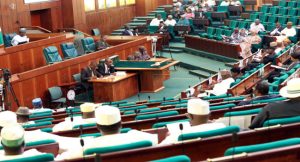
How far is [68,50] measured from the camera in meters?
13.8

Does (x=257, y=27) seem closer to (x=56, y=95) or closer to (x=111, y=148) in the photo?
(x=56, y=95)

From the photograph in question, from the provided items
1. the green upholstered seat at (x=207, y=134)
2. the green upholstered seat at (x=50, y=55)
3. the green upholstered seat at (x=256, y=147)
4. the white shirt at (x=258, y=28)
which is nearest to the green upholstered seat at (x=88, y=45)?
the green upholstered seat at (x=50, y=55)

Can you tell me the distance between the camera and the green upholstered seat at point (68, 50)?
13.7 m

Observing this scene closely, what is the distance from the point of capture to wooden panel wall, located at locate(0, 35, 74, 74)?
12375 mm

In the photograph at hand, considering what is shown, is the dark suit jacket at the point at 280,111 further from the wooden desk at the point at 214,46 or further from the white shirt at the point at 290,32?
the white shirt at the point at 290,32

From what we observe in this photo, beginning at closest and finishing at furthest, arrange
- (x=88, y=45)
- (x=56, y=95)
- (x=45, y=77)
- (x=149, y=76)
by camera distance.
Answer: (x=56, y=95)
(x=45, y=77)
(x=149, y=76)
(x=88, y=45)

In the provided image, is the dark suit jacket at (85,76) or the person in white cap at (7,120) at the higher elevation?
the person in white cap at (7,120)

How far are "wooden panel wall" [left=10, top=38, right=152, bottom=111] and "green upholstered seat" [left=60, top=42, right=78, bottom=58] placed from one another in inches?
36.4

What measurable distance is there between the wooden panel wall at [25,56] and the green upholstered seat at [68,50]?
522 millimetres

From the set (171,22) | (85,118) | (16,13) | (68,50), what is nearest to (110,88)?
(68,50)

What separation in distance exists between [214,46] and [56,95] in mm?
6193

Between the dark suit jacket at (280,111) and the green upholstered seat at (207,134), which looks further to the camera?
the dark suit jacket at (280,111)

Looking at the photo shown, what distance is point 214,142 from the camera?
3361 mm

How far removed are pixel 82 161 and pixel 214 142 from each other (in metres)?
0.90
